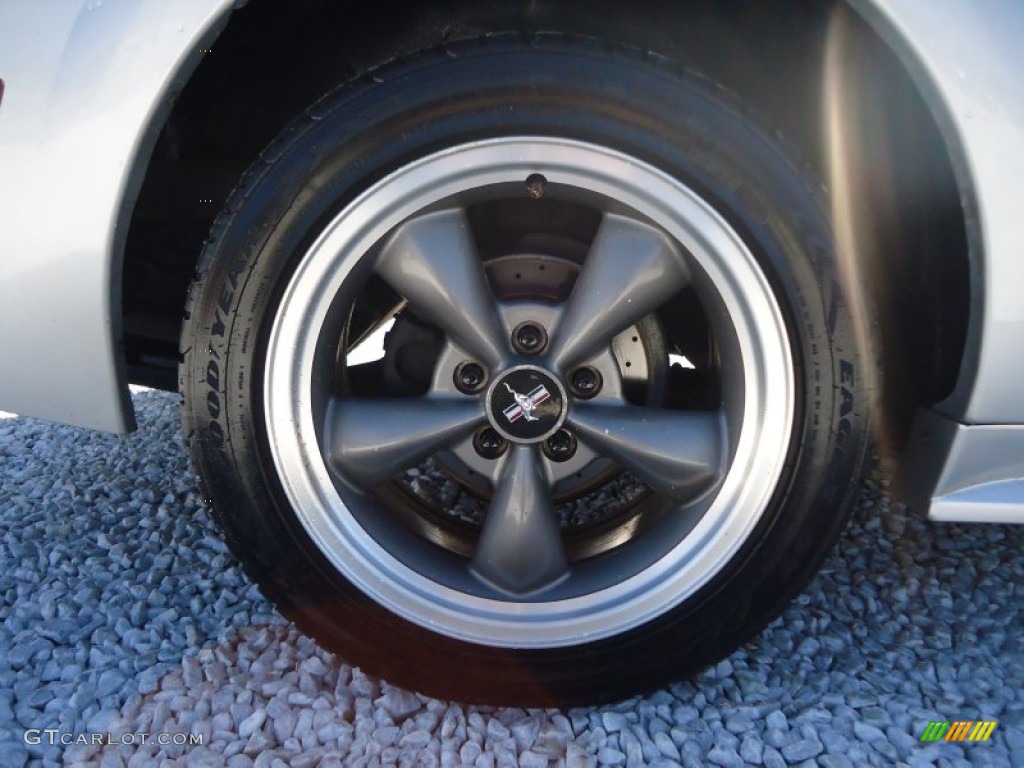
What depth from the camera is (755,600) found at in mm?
1356

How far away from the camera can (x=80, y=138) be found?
3.99 ft

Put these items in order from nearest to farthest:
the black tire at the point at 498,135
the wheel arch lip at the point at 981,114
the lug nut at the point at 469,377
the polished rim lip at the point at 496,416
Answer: the wheel arch lip at the point at 981,114, the black tire at the point at 498,135, the polished rim lip at the point at 496,416, the lug nut at the point at 469,377

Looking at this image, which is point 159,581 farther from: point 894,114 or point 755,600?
point 894,114

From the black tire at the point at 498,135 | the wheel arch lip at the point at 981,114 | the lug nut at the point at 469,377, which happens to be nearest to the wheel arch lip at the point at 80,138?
the black tire at the point at 498,135

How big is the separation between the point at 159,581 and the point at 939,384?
1.60 m

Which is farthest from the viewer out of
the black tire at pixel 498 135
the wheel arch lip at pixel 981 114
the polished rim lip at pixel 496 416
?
the polished rim lip at pixel 496 416

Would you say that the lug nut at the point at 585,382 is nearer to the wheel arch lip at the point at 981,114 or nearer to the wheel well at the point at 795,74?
the wheel well at the point at 795,74

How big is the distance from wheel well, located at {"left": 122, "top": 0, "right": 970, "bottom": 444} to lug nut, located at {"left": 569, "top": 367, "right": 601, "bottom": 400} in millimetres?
498

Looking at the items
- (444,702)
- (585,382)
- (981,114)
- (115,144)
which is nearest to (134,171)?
(115,144)

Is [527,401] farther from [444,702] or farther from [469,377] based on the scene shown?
[444,702]

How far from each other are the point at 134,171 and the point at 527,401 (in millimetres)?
701

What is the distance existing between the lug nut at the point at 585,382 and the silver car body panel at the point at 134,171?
577 mm

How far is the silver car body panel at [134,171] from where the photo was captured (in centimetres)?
115

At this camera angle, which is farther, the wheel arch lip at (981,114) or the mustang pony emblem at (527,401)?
the mustang pony emblem at (527,401)
